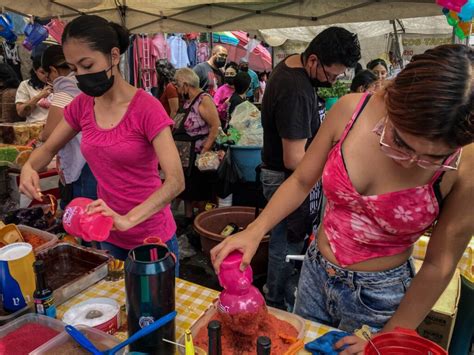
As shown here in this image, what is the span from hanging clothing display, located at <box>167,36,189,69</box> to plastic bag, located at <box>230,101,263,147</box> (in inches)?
211

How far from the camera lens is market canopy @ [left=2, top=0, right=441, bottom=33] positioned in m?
3.55

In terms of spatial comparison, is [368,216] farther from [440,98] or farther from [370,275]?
[440,98]

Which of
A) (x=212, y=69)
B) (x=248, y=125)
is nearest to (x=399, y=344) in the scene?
(x=248, y=125)

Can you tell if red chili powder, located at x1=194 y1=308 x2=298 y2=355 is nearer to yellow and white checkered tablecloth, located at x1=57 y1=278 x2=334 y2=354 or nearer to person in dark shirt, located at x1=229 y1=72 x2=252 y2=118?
yellow and white checkered tablecloth, located at x1=57 y1=278 x2=334 y2=354

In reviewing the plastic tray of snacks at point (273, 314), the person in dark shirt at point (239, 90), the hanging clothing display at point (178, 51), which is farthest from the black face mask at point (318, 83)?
the hanging clothing display at point (178, 51)

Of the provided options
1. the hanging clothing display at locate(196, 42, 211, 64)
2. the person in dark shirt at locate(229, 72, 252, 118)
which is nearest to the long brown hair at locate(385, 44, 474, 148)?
the person in dark shirt at locate(229, 72, 252, 118)

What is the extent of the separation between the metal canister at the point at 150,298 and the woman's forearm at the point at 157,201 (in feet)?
1.53

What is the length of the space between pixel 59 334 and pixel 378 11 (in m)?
3.67

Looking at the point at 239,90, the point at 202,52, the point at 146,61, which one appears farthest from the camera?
the point at 202,52

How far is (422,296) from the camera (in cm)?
125

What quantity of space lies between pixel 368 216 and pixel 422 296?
31 cm

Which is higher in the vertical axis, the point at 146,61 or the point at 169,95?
the point at 146,61

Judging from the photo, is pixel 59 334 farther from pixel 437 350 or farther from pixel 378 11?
pixel 378 11

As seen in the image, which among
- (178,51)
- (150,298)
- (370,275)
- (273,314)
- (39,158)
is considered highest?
(178,51)
